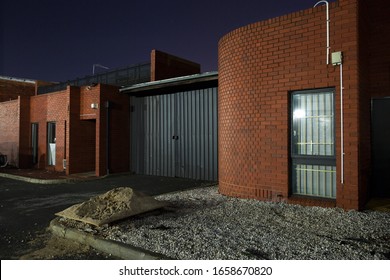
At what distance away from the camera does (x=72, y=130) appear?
12.7m

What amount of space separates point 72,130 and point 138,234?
979cm

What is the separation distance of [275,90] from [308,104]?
78 centimetres

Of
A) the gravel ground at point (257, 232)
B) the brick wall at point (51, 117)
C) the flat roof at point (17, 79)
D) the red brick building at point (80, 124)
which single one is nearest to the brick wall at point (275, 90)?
the gravel ground at point (257, 232)

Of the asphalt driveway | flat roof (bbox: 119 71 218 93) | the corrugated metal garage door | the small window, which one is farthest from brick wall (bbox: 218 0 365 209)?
the small window

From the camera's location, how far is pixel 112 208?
5145 millimetres

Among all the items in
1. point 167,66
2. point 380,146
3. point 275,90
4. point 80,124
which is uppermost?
point 167,66

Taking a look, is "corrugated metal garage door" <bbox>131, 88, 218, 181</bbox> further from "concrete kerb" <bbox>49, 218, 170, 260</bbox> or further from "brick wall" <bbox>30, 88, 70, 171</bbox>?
"concrete kerb" <bbox>49, 218, 170, 260</bbox>

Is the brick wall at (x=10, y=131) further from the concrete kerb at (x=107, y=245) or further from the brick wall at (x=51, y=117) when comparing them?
the concrete kerb at (x=107, y=245)

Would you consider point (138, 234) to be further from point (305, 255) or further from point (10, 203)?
point (10, 203)

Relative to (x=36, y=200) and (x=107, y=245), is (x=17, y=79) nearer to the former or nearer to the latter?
(x=36, y=200)

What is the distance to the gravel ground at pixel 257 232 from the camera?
3547mm

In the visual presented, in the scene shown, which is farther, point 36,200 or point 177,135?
point 177,135

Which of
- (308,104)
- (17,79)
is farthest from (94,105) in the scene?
(17,79)

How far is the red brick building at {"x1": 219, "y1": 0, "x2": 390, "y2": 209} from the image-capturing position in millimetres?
5582
